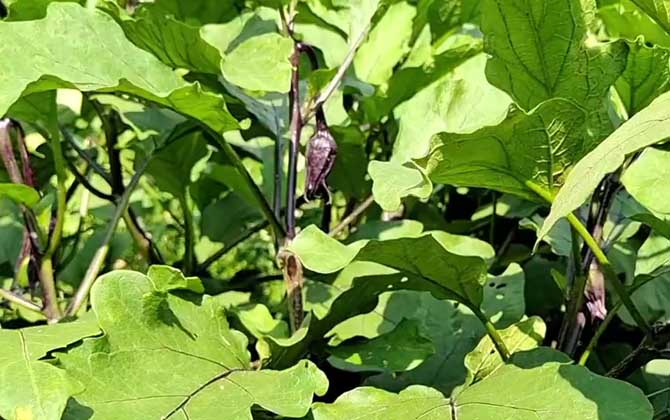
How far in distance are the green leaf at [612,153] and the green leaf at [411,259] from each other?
0.17m

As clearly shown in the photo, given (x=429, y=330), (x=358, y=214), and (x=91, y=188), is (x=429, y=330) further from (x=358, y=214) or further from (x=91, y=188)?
(x=91, y=188)

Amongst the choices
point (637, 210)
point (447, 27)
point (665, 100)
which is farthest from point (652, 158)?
point (447, 27)

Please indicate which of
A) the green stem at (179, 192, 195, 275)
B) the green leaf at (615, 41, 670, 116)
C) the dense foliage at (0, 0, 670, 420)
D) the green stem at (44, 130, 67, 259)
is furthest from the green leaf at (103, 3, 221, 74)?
the green leaf at (615, 41, 670, 116)

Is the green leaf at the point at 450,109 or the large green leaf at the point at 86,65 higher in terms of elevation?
the large green leaf at the point at 86,65

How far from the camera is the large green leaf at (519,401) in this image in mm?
653

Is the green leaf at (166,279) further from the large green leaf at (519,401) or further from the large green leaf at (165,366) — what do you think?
the large green leaf at (519,401)

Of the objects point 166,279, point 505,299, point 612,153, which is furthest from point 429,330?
point 612,153

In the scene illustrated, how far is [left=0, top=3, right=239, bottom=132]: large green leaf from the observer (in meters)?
0.73

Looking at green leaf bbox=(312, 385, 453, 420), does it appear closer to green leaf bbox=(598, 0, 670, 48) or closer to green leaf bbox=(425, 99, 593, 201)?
green leaf bbox=(425, 99, 593, 201)

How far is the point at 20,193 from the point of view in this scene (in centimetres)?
84

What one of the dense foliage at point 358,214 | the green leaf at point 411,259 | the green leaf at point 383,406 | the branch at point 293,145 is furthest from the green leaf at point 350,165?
the green leaf at point 383,406

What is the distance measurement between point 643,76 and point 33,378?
50 centimetres

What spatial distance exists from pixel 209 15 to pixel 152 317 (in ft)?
1.61

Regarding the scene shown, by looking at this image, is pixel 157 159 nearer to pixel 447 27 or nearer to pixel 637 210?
A: pixel 447 27
